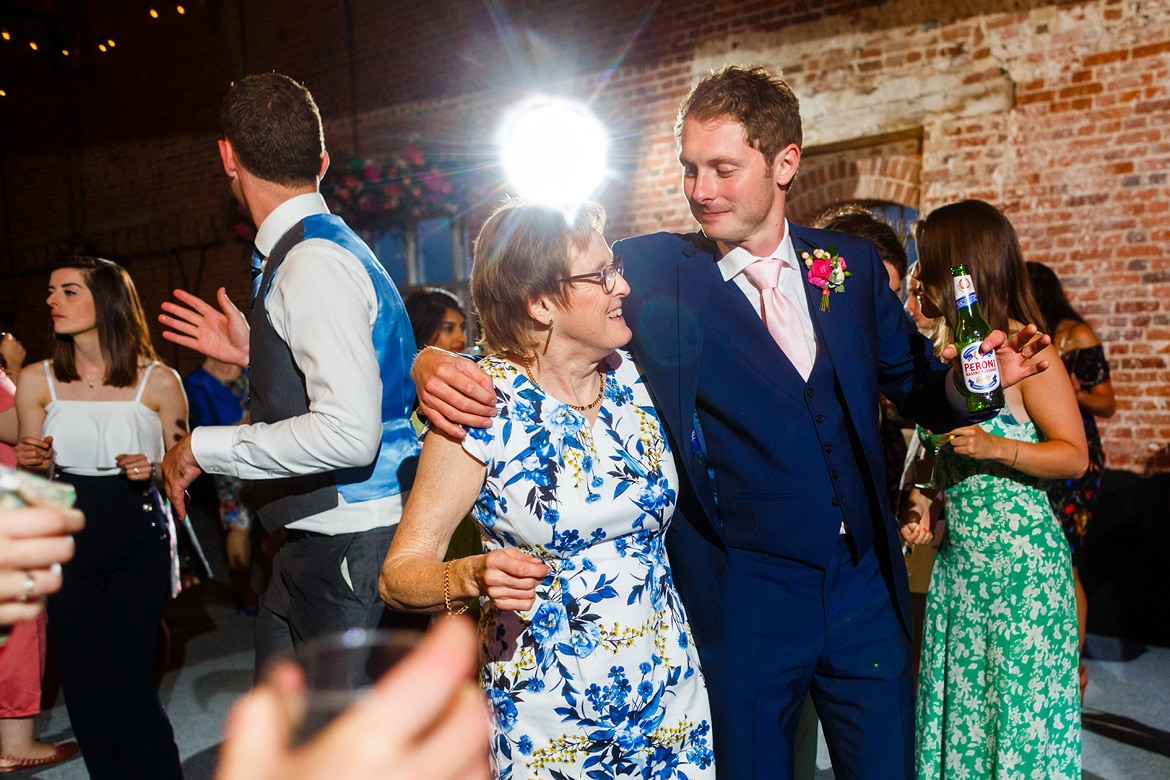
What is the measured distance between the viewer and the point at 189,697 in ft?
14.4

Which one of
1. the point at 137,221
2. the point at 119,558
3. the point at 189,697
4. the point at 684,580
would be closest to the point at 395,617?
the point at 684,580

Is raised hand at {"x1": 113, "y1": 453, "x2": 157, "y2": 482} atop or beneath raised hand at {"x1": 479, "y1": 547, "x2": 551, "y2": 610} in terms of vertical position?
atop

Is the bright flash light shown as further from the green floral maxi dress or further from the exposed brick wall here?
the green floral maxi dress

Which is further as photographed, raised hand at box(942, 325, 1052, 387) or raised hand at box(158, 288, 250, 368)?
raised hand at box(158, 288, 250, 368)

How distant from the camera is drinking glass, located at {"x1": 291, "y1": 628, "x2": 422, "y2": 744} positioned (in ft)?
1.61

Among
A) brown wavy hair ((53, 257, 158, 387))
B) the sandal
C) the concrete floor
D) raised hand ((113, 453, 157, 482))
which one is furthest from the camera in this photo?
the sandal

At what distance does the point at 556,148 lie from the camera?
23.7 ft

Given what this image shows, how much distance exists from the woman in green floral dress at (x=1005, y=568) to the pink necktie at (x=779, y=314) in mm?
619

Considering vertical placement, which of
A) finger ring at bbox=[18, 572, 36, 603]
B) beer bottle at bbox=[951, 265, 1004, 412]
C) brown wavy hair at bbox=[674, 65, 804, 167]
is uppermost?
brown wavy hair at bbox=[674, 65, 804, 167]

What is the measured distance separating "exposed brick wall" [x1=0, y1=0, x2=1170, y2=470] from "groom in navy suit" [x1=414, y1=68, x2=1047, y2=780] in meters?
3.70

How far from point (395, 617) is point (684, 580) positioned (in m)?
0.74

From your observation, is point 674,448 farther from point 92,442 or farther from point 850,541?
point 92,442

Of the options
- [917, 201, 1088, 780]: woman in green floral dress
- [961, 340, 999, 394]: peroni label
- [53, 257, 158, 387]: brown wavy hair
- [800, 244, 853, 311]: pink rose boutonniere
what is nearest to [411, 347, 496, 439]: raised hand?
[800, 244, 853, 311]: pink rose boutonniere

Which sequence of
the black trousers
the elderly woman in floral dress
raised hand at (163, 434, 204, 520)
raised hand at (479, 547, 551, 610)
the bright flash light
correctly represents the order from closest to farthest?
raised hand at (479, 547, 551, 610), the elderly woman in floral dress, raised hand at (163, 434, 204, 520), the black trousers, the bright flash light
